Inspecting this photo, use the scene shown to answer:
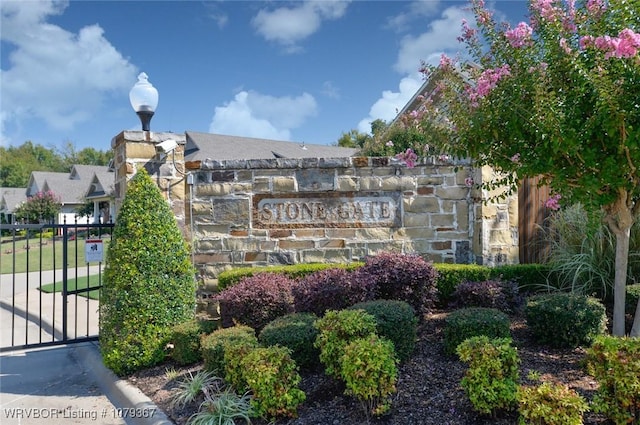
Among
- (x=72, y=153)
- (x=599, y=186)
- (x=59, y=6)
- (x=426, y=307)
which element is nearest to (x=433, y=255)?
(x=426, y=307)

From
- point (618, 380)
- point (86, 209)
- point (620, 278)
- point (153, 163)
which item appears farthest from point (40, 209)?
point (618, 380)

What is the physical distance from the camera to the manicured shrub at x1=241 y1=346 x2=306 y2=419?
2.76 metres

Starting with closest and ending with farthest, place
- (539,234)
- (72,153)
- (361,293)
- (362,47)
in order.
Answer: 1. (361,293)
2. (539,234)
3. (362,47)
4. (72,153)

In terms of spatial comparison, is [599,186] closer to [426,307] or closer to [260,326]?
[426,307]

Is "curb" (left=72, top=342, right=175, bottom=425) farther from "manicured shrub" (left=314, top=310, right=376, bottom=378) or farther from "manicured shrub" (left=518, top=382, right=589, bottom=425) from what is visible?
"manicured shrub" (left=518, top=382, right=589, bottom=425)

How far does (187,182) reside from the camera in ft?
17.9

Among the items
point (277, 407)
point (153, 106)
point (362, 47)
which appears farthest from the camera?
point (362, 47)

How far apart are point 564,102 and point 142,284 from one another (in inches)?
149

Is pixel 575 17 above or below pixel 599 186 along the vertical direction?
above

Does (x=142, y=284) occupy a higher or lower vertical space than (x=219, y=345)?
higher

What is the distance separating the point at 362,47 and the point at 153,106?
4.51 metres

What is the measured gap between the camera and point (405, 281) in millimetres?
4145

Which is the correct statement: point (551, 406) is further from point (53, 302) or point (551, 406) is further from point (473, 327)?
point (53, 302)

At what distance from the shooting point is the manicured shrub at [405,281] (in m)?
4.14
